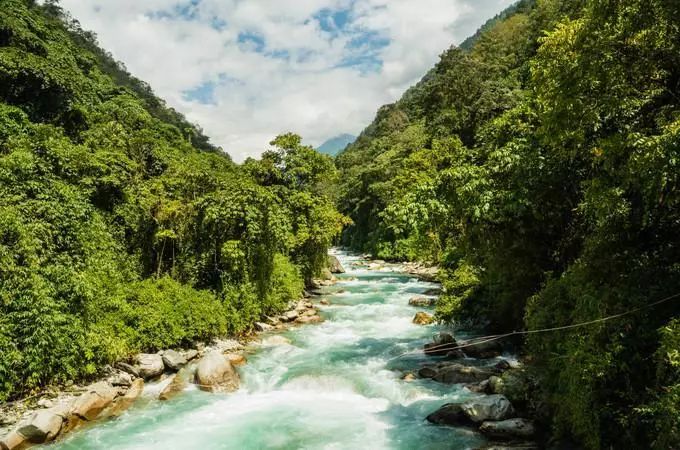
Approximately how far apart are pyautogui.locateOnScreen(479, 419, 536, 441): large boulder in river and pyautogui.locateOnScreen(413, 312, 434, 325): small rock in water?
10.5 meters

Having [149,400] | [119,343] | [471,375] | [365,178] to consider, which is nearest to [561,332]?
[471,375]

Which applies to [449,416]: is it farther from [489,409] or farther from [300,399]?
[300,399]

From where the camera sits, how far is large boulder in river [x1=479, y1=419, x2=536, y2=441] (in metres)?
9.84

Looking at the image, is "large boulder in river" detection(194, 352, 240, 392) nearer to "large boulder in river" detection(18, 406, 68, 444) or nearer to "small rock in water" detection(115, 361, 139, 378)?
"small rock in water" detection(115, 361, 139, 378)

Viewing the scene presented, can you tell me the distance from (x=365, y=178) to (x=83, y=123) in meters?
42.6

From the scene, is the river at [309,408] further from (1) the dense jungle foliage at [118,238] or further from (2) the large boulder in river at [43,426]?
(1) the dense jungle foliage at [118,238]

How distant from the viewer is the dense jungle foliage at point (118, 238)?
11766 mm

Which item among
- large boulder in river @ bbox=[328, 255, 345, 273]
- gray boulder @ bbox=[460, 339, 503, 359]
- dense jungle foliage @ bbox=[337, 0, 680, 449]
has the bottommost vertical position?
gray boulder @ bbox=[460, 339, 503, 359]

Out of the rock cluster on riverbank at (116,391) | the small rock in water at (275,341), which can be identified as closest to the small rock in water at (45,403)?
the rock cluster on riverbank at (116,391)

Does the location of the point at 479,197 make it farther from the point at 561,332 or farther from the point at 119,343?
the point at 119,343

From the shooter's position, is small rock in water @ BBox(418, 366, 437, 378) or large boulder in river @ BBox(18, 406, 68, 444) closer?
large boulder in river @ BBox(18, 406, 68, 444)

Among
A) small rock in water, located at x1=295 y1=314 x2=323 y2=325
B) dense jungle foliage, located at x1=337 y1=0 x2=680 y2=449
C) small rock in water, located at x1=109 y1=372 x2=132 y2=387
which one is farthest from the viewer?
small rock in water, located at x1=295 y1=314 x2=323 y2=325

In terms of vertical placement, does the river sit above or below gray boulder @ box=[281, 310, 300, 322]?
below

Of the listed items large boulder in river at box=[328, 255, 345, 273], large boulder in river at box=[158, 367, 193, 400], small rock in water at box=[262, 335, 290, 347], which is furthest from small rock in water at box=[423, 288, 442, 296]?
large boulder in river at box=[158, 367, 193, 400]
